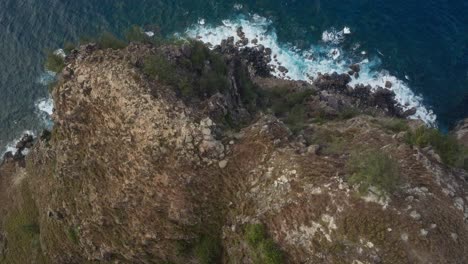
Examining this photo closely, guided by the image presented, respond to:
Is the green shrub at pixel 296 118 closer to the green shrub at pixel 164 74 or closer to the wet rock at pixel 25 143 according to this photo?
the green shrub at pixel 164 74

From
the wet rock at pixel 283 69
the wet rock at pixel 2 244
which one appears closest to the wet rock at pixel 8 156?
the wet rock at pixel 2 244

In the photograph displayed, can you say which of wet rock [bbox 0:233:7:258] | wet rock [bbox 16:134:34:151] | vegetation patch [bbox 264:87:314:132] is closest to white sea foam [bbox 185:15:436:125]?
vegetation patch [bbox 264:87:314:132]

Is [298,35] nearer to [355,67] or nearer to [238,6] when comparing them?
[355,67]

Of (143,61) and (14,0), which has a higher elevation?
(143,61)

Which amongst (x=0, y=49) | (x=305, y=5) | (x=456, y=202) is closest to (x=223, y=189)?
(x=456, y=202)

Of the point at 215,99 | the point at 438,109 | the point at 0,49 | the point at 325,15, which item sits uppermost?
the point at 215,99

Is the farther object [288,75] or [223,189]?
[288,75]

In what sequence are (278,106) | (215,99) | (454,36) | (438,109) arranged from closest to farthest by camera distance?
(215,99), (278,106), (438,109), (454,36)

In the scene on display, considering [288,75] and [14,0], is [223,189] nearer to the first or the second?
[288,75]
